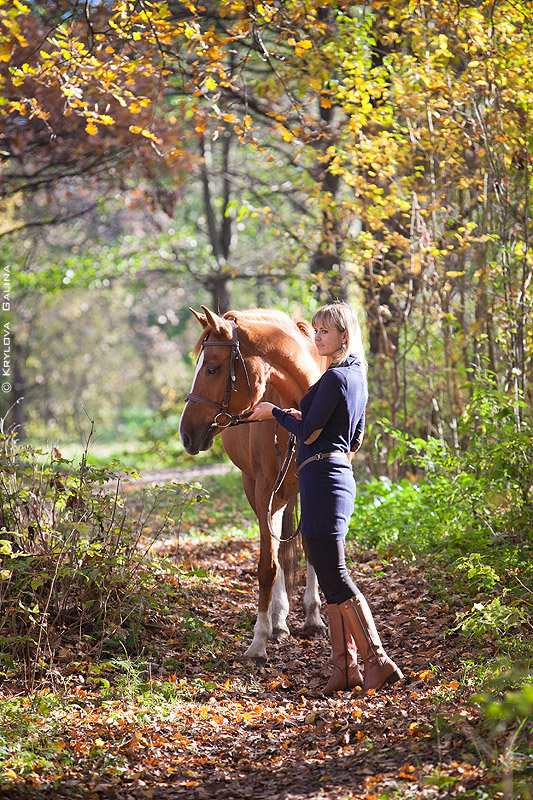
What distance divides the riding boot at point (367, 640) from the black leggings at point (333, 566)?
0.17 feet

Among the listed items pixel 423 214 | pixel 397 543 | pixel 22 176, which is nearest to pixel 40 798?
pixel 397 543

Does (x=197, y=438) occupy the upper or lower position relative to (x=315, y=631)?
upper

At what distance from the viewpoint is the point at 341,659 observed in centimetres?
432

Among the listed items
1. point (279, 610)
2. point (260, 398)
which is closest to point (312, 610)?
point (279, 610)

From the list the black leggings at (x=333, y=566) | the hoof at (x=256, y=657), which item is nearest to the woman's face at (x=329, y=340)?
the black leggings at (x=333, y=566)

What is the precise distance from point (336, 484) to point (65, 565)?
1777mm

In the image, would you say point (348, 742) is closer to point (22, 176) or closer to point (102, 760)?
point (102, 760)

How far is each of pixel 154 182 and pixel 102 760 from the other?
39.3ft

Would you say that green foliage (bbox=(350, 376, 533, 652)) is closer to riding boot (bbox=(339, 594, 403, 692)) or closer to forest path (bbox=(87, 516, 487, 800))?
forest path (bbox=(87, 516, 487, 800))

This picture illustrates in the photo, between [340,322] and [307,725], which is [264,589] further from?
[340,322]

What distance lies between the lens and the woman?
4172 mm

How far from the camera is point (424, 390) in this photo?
9.45 meters

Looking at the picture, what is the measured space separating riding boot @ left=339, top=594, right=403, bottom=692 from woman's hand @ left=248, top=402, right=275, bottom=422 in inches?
44.6

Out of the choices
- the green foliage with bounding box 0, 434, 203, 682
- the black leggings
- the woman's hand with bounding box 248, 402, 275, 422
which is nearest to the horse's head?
the woman's hand with bounding box 248, 402, 275, 422
